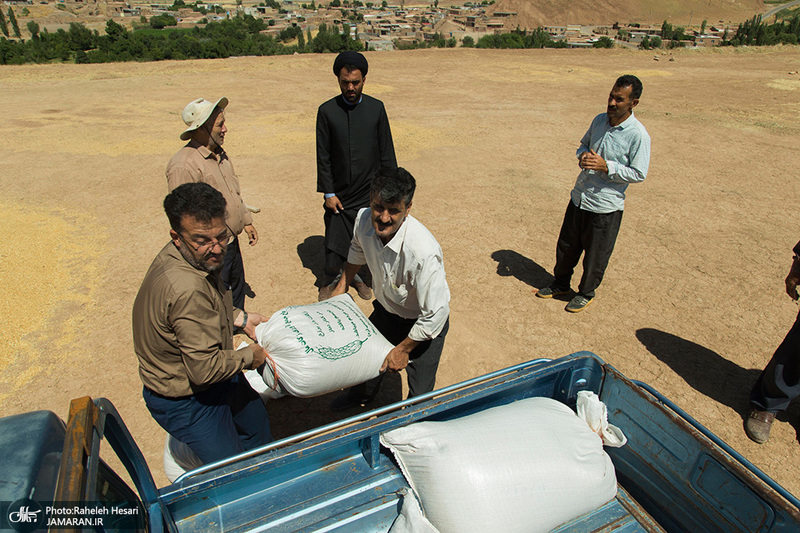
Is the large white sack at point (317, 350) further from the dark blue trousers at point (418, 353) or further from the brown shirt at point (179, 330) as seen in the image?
the brown shirt at point (179, 330)

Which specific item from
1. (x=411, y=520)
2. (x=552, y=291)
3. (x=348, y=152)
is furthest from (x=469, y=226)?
(x=411, y=520)

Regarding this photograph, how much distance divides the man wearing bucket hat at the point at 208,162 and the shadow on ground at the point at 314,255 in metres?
1.42

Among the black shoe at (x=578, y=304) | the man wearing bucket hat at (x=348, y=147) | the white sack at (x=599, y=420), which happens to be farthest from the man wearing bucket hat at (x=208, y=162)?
the black shoe at (x=578, y=304)

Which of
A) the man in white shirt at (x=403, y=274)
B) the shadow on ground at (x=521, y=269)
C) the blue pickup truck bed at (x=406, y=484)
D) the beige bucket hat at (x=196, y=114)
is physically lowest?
the shadow on ground at (x=521, y=269)

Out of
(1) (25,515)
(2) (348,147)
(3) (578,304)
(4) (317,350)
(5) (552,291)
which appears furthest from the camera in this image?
(5) (552,291)

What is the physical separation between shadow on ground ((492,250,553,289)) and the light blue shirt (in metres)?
1.21

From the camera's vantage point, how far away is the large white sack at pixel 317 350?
254 cm

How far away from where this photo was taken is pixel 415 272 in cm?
257

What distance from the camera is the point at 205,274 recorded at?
86.2 inches

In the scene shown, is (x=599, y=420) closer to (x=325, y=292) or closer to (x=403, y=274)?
(x=403, y=274)

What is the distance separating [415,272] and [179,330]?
1.16 metres

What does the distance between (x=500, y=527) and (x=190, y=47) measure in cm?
3378

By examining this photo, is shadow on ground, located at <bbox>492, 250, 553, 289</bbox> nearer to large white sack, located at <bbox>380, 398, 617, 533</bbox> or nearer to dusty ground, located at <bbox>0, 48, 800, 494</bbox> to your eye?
dusty ground, located at <bbox>0, 48, 800, 494</bbox>

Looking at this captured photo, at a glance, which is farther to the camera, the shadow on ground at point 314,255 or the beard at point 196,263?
the shadow on ground at point 314,255
